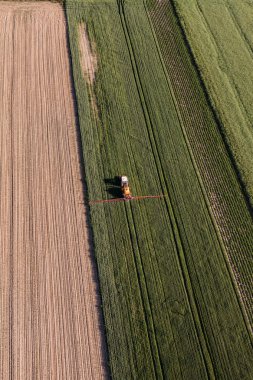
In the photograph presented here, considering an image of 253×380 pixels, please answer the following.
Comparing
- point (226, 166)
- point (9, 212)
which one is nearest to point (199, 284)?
point (226, 166)

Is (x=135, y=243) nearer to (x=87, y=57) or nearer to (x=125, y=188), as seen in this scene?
(x=125, y=188)

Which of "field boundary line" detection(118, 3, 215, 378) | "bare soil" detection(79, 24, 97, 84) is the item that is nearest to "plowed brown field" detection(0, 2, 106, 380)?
"bare soil" detection(79, 24, 97, 84)

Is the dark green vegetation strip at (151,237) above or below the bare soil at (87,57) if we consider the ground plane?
below

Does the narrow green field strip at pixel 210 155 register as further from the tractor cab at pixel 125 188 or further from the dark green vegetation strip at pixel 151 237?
the tractor cab at pixel 125 188

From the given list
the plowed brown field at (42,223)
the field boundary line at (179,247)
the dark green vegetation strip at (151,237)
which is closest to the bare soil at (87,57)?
the dark green vegetation strip at (151,237)

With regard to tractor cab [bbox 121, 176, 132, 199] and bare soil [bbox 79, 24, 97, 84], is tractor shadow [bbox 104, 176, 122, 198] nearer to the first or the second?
tractor cab [bbox 121, 176, 132, 199]

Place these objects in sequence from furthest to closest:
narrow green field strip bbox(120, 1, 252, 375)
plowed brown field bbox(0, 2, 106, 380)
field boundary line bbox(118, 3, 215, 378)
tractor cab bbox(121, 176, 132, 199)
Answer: tractor cab bbox(121, 176, 132, 199)
narrow green field strip bbox(120, 1, 252, 375)
field boundary line bbox(118, 3, 215, 378)
plowed brown field bbox(0, 2, 106, 380)
